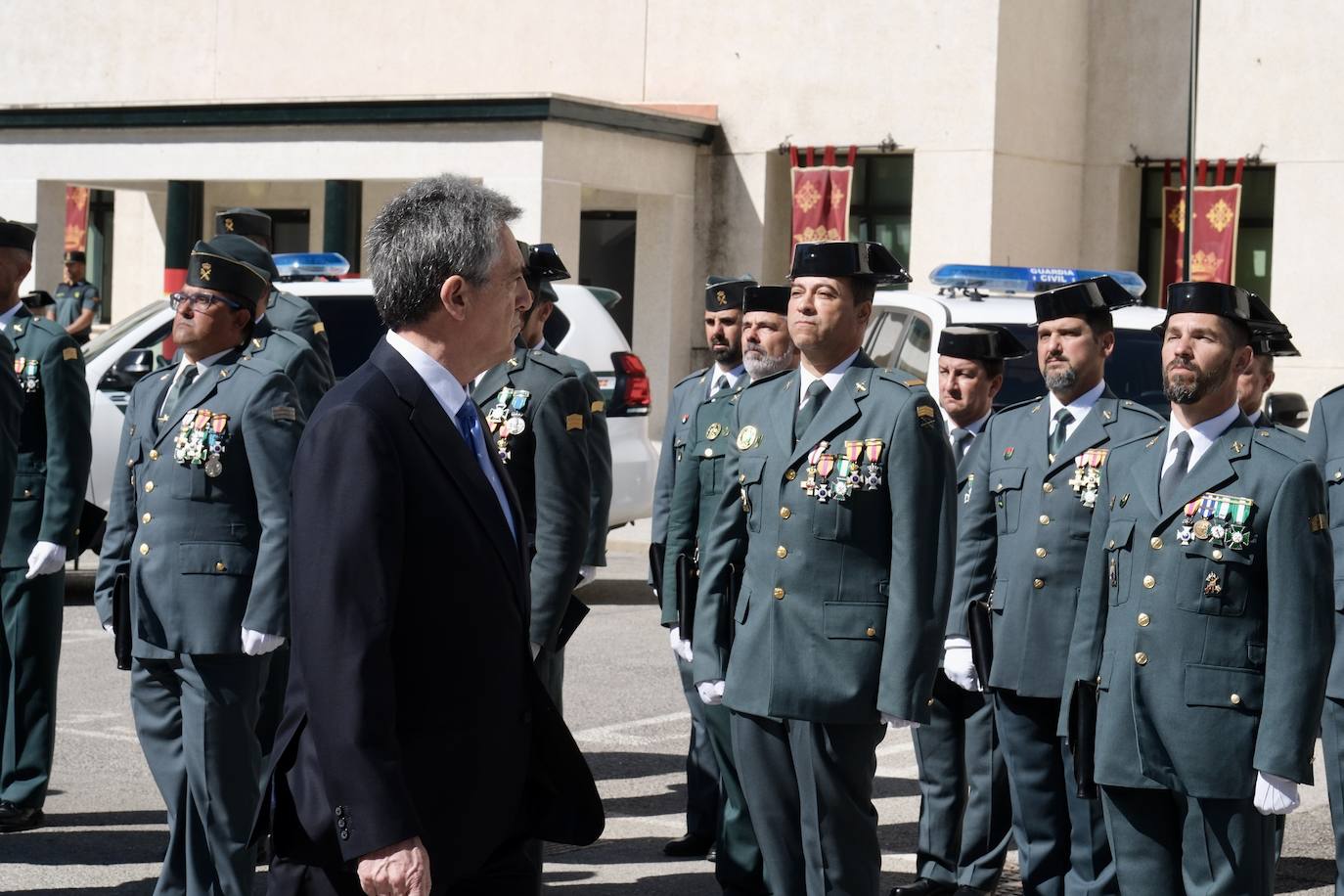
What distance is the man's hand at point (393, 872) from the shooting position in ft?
11.1

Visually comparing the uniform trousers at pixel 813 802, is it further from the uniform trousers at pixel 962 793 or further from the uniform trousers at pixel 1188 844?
the uniform trousers at pixel 962 793

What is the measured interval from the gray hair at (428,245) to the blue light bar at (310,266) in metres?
10.4

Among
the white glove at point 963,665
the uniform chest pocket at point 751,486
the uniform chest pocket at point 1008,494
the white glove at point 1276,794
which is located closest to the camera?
the white glove at point 1276,794

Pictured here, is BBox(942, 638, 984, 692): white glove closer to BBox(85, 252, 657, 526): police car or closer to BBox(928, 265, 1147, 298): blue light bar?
BBox(928, 265, 1147, 298): blue light bar

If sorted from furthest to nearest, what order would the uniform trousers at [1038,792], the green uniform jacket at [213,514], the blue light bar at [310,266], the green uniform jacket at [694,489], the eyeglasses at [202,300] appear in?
the blue light bar at [310,266], the green uniform jacket at [694,489], the uniform trousers at [1038,792], the eyeglasses at [202,300], the green uniform jacket at [213,514]

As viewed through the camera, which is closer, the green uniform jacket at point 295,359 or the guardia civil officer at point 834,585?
the guardia civil officer at point 834,585

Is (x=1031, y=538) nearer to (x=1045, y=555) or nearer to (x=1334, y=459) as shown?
(x=1045, y=555)

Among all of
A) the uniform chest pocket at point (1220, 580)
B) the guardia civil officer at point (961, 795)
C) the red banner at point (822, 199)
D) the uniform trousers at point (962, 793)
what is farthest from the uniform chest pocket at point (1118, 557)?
the red banner at point (822, 199)

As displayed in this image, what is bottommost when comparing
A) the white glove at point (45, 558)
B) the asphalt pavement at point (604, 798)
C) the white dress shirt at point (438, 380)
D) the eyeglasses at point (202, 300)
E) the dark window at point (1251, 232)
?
the asphalt pavement at point (604, 798)

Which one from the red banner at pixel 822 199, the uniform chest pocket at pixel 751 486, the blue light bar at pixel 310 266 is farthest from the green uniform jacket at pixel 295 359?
the red banner at pixel 822 199

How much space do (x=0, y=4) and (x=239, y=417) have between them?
24611 millimetres

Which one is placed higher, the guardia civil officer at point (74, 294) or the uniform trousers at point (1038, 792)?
the guardia civil officer at point (74, 294)

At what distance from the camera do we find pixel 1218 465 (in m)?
5.04

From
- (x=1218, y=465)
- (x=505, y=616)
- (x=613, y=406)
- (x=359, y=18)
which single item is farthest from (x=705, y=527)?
(x=359, y=18)
